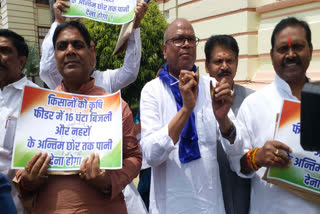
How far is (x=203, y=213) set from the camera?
1.79 m

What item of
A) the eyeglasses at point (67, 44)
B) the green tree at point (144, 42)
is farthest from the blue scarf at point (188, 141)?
the green tree at point (144, 42)

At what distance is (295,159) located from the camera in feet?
5.13

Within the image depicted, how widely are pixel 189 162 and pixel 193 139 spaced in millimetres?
140

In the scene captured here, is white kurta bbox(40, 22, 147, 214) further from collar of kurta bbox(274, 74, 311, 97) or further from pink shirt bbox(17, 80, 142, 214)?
collar of kurta bbox(274, 74, 311, 97)

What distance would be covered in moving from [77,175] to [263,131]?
1.06 meters

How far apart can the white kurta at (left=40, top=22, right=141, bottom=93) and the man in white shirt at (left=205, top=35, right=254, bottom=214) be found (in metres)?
0.64

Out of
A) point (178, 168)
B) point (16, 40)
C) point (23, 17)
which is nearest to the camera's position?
point (178, 168)

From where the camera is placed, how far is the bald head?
78.0 inches

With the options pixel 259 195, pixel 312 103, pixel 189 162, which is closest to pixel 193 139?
pixel 189 162

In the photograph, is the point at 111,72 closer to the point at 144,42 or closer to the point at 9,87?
the point at 9,87

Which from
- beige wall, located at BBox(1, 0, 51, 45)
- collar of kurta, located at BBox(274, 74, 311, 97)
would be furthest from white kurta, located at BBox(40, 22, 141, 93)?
beige wall, located at BBox(1, 0, 51, 45)

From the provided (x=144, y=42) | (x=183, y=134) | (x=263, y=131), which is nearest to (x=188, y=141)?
(x=183, y=134)

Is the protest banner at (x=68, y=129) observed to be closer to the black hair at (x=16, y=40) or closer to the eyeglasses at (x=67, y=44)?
the eyeglasses at (x=67, y=44)

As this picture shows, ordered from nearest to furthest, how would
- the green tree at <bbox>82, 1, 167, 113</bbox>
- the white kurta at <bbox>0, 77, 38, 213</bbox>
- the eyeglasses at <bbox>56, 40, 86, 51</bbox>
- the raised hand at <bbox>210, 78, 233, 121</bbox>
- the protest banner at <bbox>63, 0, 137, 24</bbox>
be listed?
the raised hand at <bbox>210, 78, 233, 121</bbox>, the eyeglasses at <bbox>56, 40, 86, 51</bbox>, the white kurta at <bbox>0, 77, 38, 213</bbox>, the protest banner at <bbox>63, 0, 137, 24</bbox>, the green tree at <bbox>82, 1, 167, 113</bbox>
